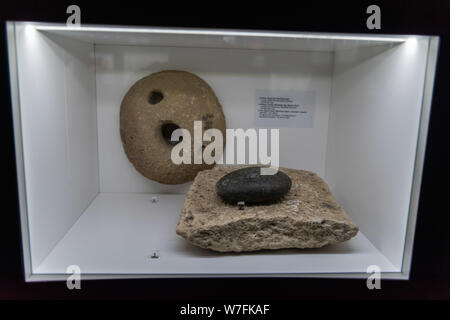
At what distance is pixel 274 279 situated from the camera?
1.06m

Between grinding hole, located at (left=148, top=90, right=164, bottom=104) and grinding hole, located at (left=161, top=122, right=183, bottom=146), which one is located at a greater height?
grinding hole, located at (left=148, top=90, right=164, bottom=104)

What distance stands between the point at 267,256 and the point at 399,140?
0.55 m

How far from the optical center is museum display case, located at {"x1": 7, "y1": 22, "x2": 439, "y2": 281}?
1039mm

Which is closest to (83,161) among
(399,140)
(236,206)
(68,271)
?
(68,271)

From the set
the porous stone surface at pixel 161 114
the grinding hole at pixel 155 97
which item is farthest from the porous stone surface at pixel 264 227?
the grinding hole at pixel 155 97

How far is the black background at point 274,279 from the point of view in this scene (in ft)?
2.98

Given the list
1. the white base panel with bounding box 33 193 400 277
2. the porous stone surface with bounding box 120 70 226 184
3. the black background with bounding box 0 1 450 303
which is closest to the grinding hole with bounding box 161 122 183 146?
the porous stone surface with bounding box 120 70 226 184

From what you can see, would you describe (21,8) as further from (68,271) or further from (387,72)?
(387,72)

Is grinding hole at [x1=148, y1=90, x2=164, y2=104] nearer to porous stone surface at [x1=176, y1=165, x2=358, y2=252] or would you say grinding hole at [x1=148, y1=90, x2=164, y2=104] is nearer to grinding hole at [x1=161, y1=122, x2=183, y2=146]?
grinding hole at [x1=161, y1=122, x2=183, y2=146]

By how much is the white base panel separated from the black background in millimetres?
44

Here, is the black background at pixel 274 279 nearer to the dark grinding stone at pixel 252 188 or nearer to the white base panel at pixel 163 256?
the white base panel at pixel 163 256

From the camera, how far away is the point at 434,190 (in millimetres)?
1021

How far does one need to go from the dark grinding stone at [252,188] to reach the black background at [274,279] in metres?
0.31

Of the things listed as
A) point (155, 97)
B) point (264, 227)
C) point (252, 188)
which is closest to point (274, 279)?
point (264, 227)
